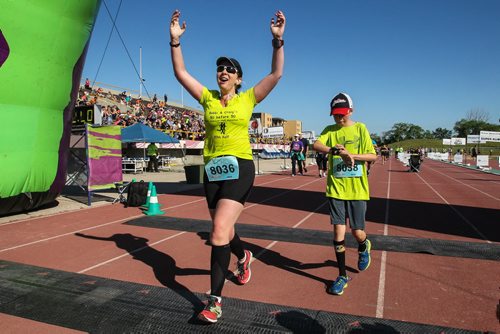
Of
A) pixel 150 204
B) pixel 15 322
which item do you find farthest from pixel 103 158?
pixel 15 322

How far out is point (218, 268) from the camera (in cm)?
297

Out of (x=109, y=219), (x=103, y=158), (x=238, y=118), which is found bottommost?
(x=109, y=219)

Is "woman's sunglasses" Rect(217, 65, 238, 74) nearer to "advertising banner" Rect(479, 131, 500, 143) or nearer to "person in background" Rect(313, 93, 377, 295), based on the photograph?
"person in background" Rect(313, 93, 377, 295)

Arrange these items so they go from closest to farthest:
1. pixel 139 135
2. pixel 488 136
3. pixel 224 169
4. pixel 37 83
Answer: pixel 224 169 → pixel 37 83 → pixel 139 135 → pixel 488 136

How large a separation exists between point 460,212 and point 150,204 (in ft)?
23.4

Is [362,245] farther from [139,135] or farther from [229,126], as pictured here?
[139,135]

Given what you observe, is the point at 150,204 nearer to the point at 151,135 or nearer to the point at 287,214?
the point at 287,214

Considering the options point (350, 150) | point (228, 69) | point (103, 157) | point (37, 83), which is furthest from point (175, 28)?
point (103, 157)

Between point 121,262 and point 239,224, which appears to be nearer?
point 121,262

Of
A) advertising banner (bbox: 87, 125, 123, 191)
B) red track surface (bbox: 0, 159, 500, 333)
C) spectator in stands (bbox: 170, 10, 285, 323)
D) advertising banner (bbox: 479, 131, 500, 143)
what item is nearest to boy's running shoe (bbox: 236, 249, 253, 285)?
red track surface (bbox: 0, 159, 500, 333)

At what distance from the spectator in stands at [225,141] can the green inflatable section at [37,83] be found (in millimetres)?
4883

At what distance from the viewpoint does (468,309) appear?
10.8 feet

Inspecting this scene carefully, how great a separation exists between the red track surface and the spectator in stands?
0.83 m

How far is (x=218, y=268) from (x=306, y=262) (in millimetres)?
2035
